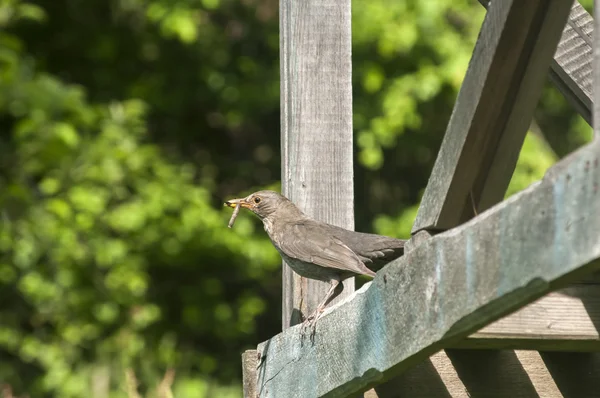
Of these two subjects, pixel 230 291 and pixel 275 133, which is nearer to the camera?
pixel 230 291

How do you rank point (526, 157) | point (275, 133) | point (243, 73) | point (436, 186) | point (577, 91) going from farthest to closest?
point (275, 133) → point (243, 73) → point (526, 157) → point (577, 91) → point (436, 186)

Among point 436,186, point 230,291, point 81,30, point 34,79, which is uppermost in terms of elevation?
point 81,30

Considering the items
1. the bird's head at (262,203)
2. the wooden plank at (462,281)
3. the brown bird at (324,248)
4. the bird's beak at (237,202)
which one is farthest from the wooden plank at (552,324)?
the bird's beak at (237,202)

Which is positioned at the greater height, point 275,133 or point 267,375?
point 275,133

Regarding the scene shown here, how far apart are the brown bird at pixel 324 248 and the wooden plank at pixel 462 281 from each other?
0.64 metres

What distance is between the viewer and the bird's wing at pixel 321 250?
4348 mm

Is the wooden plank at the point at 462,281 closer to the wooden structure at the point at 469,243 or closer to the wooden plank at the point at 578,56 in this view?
the wooden structure at the point at 469,243

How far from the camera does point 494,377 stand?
3.61 meters

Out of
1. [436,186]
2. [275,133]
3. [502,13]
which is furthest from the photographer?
[275,133]

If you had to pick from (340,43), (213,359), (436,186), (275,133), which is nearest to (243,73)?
(275,133)

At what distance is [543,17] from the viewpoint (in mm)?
2613

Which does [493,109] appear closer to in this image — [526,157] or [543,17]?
[543,17]

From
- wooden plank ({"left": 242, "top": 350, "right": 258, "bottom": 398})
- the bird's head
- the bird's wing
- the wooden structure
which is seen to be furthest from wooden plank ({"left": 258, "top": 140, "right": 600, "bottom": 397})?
the bird's head

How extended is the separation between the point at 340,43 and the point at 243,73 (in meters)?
7.34
